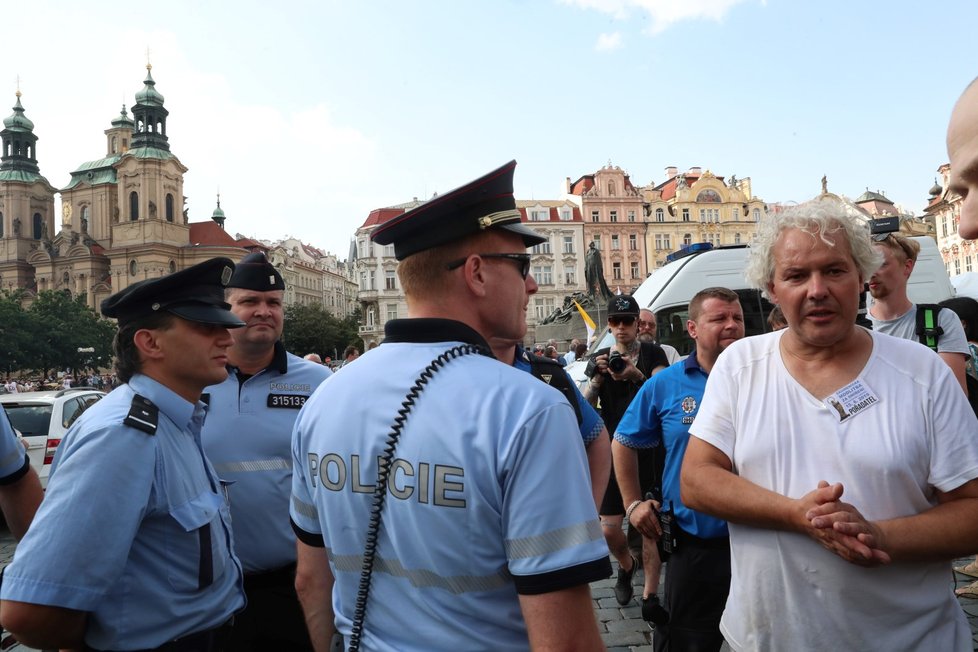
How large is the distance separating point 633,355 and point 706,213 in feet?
243

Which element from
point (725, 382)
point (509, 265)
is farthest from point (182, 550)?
point (725, 382)

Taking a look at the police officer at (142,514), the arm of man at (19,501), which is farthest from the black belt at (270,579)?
the arm of man at (19,501)

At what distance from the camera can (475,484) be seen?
4.69ft

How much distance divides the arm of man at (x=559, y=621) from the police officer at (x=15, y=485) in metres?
2.58

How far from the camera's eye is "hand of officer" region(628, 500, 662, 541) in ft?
11.2

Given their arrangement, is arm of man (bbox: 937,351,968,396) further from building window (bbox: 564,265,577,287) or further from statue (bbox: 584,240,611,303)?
building window (bbox: 564,265,577,287)

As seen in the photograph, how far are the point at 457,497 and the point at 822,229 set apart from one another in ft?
5.13

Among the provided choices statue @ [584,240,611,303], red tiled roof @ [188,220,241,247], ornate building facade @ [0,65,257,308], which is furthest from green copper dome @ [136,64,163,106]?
statue @ [584,240,611,303]

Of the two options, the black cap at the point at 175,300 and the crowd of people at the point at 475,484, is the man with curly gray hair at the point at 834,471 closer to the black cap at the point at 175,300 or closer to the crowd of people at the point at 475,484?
the crowd of people at the point at 475,484

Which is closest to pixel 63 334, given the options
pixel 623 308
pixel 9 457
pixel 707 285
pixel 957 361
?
pixel 707 285

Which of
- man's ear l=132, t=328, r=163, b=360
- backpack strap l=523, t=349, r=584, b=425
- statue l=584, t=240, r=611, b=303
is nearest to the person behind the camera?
man's ear l=132, t=328, r=163, b=360

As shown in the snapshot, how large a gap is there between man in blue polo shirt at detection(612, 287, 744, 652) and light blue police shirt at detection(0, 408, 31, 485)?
2754 mm

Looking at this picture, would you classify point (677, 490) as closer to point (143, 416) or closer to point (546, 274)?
point (143, 416)

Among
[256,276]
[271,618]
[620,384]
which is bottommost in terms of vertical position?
[271,618]
